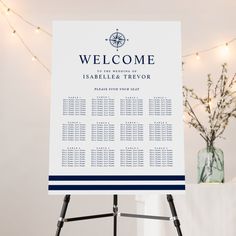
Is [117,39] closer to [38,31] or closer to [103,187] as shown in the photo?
[103,187]

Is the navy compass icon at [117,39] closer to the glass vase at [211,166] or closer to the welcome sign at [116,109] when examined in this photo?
the welcome sign at [116,109]

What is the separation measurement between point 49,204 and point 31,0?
4.21 ft

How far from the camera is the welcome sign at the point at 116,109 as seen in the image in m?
1.83

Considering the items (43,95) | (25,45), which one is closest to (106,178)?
(43,95)

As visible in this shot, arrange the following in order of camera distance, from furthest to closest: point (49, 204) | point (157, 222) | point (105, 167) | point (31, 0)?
point (31, 0), point (49, 204), point (157, 222), point (105, 167)

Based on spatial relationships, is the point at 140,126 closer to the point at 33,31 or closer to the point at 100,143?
the point at 100,143

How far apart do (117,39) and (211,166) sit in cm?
84

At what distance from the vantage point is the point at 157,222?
227 centimetres

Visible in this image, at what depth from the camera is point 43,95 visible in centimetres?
293

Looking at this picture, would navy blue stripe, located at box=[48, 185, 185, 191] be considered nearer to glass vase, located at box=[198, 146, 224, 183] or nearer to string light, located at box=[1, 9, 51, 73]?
glass vase, located at box=[198, 146, 224, 183]

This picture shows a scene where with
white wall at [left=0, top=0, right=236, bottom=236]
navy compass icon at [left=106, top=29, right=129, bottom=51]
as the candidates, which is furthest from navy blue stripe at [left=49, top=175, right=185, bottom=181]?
white wall at [left=0, top=0, right=236, bottom=236]

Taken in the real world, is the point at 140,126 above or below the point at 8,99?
below

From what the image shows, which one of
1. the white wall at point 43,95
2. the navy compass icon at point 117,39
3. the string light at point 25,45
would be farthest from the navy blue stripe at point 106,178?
the string light at point 25,45

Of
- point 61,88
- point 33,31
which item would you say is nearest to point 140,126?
point 61,88
